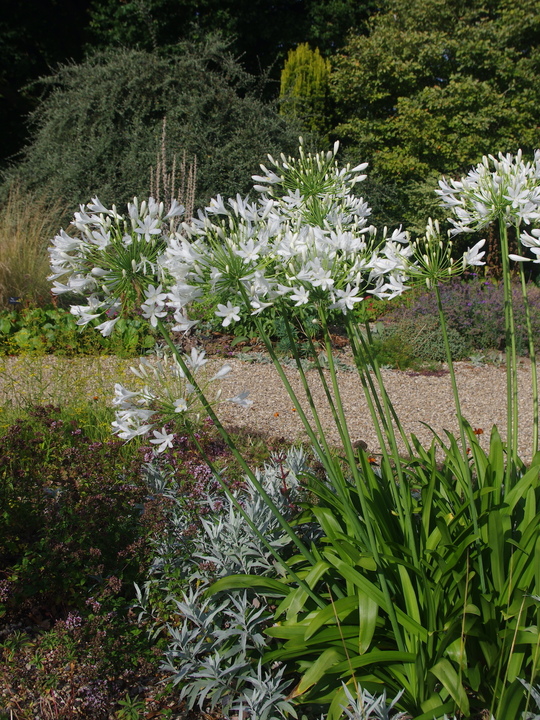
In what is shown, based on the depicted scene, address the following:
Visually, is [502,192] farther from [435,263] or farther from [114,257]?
[114,257]

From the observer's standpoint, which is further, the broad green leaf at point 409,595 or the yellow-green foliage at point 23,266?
the yellow-green foliage at point 23,266

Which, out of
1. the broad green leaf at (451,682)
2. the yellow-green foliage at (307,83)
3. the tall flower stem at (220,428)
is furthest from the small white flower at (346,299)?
the yellow-green foliage at (307,83)

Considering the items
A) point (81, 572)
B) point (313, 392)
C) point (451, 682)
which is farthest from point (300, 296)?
point (313, 392)

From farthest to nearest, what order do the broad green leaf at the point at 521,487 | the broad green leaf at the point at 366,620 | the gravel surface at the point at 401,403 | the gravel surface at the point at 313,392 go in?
the gravel surface at the point at 401,403
the gravel surface at the point at 313,392
the broad green leaf at the point at 521,487
the broad green leaf at the point at 366,620

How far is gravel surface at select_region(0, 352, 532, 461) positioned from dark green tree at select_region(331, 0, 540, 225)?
6891 millimetres

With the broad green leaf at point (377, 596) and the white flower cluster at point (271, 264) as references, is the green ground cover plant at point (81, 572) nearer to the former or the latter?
the broad green leaf at point (377, 596)

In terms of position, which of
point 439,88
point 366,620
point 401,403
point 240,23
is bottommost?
point 401,403

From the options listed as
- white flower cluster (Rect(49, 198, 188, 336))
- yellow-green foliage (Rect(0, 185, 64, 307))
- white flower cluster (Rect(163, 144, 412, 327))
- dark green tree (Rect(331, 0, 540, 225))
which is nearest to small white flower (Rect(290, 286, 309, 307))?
white flower cluster (Rect(163, 144, 412, 327))

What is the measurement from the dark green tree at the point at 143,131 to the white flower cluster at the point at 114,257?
29.5 ft

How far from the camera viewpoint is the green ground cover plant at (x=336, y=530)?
1.58m

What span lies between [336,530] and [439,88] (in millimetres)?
12874

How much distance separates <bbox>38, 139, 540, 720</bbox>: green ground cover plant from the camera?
1.58m

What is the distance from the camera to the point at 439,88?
12.6 metres

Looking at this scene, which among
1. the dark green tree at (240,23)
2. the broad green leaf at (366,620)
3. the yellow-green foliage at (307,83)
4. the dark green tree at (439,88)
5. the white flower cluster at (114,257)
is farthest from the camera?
the dark green tree at (240,23)
